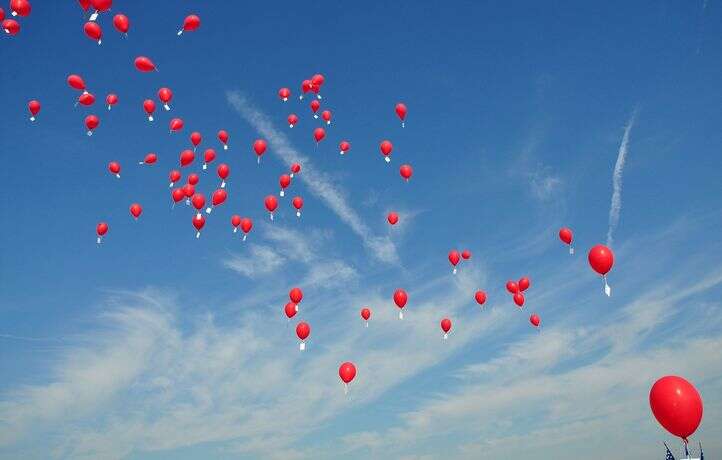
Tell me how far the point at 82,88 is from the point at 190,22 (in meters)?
5.24

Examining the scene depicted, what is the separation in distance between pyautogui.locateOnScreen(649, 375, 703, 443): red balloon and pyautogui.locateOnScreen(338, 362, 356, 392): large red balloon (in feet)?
44.8

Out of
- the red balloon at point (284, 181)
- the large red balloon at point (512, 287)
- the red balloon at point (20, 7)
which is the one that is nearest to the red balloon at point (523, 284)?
the large red balloon at point (512, 287)

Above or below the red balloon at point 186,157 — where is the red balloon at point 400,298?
below

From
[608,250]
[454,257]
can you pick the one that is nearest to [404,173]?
[454,257]

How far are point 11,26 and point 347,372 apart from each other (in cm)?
Result: 1930

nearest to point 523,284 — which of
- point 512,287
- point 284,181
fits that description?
point 512,287

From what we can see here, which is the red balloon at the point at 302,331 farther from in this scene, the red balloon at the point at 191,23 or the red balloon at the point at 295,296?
the red balloon at the point at 191,23

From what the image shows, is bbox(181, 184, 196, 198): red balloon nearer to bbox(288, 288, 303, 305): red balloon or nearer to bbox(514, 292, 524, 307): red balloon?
bbox(288, 288, 303, 305): red balloon

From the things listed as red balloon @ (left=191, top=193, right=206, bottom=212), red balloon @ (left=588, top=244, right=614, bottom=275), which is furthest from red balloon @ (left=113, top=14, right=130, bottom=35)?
red balloon @ (left=588, top=244, right=614, bottom=275)

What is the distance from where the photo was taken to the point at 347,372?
27.8 m

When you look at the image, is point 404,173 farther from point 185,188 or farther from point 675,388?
point 675,388

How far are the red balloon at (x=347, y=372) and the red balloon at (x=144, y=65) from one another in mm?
15448

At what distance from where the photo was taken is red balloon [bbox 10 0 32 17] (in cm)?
2112

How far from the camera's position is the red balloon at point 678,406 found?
1722 cm
